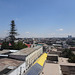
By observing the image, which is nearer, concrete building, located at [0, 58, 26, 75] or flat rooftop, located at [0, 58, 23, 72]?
concrete building, located at [0, 58, 26, 75]

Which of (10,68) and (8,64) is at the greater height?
(8,64)

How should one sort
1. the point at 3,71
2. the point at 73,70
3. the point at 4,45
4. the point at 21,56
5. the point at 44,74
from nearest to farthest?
the point at 3,71 < the point at 44,74 < the point at 21,56 < the point at 73,70 < the point at 4,45

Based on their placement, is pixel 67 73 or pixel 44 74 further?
pixel 67 73

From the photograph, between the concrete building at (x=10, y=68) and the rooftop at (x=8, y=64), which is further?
the rooftop at (x=8, y=64)

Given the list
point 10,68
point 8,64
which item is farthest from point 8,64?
point 10,68

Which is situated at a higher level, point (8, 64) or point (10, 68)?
point (8, 64)

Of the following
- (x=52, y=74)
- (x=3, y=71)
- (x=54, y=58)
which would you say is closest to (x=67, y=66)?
(x=54, y=58)

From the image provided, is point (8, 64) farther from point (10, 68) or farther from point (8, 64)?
point (10, 68)

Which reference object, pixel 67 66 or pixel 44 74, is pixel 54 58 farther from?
pixel 44 74

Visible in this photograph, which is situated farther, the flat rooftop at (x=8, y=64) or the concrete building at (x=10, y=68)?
the flat rooftop at (x=8, y=64)

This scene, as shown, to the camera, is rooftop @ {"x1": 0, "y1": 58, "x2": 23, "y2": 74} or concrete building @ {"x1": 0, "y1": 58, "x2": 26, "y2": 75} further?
rooftop @ {"x1": 0, "y1": 58, "x2": 23, "y2": 74}

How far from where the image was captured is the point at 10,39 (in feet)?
124

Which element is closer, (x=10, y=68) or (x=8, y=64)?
(x=10, y=68)

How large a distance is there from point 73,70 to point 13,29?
28.6 meters
